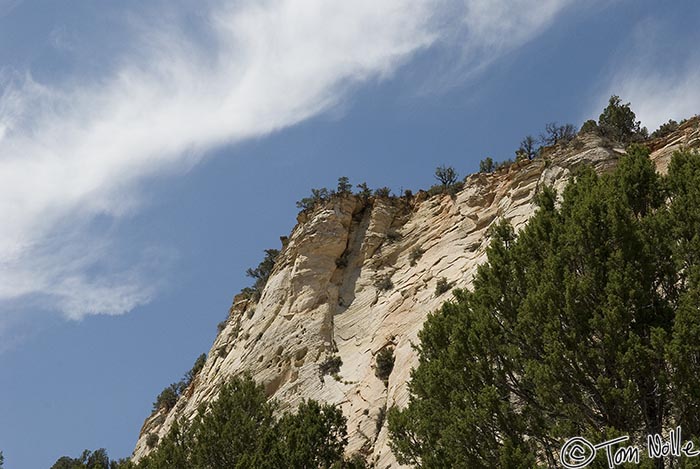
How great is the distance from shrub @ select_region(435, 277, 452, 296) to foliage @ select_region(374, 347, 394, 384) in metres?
3.14

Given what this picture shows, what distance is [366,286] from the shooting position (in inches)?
1409

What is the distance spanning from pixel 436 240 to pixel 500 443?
18.9m

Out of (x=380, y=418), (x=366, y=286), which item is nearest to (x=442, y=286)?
(x=366, y=286)

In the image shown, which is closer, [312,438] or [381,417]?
[312,438]

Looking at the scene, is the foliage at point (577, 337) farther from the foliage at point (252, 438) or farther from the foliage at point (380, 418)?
the foliage at point (380, 418)

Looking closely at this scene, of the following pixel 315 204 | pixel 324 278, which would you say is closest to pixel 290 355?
pixel 324 278

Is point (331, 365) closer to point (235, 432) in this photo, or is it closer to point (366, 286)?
point (366, 286)

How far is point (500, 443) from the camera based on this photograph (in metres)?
16.7

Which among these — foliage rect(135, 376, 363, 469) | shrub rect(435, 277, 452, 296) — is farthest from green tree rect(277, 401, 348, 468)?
shrub rect(435, 277, 452, 296)

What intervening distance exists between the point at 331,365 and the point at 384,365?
3713mm

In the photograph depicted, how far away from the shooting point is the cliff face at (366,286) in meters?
29.2

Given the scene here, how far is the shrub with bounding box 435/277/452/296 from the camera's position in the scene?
3008 cm

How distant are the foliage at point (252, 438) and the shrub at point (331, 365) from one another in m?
4.41

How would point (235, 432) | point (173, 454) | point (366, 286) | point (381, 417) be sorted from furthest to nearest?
point (366, 286) → point (381, 417) → point (173, 454) → point (235, 432)
